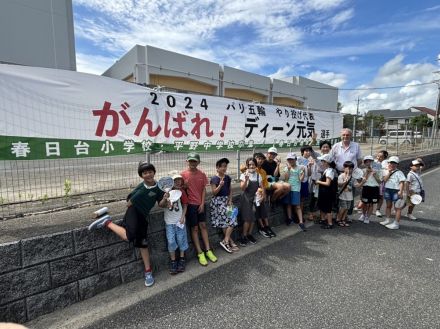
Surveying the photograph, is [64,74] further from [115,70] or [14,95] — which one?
→ [115,70]

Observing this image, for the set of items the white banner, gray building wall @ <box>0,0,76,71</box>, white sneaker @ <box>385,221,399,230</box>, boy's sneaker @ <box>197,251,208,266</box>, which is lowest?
white sneaker @ <box>385,221,399,230</box>

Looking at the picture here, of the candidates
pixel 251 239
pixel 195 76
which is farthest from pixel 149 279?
pixel 195 76

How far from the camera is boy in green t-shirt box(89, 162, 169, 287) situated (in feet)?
9.16

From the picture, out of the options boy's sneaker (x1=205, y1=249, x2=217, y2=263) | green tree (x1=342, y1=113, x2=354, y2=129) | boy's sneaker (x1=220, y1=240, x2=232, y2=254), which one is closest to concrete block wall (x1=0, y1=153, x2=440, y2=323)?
boy's sneaker (x1=205, y1=249, x2=217, y2=263)

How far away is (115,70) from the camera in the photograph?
1881 centimetres

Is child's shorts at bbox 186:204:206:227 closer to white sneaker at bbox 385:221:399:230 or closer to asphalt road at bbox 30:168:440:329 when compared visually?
asphalt road at bbox 30:168:440:329

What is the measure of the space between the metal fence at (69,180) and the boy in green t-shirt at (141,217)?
0.71 m

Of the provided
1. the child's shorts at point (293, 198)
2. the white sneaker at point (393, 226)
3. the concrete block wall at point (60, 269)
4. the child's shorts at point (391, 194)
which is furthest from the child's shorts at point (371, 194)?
the concrete block wall at point (60, 269)

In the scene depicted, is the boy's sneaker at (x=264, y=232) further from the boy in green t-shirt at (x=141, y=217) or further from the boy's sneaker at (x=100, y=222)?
the boy's sneaker at (x=100, y=222)

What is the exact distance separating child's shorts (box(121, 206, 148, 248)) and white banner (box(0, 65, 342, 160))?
0.91 metres

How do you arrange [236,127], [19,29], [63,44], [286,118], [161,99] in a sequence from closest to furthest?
[161,99]
[236,127]
[286,118]
[19,29]
[63,44]

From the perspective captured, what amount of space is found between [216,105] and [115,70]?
55.8 ft

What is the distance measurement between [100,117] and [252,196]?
8.00 feet

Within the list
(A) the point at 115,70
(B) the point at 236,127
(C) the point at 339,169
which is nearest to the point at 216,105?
(B) the point at 236,127
